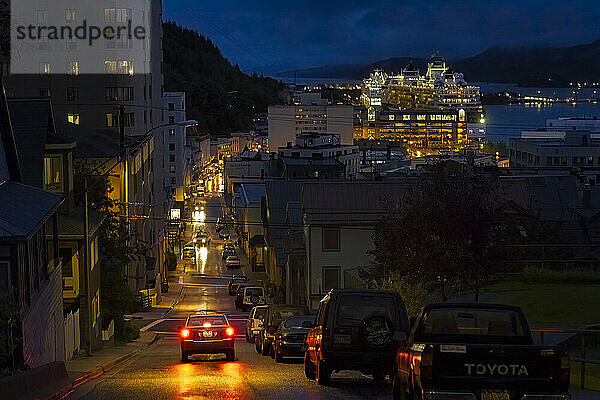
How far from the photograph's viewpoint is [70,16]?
8412cm

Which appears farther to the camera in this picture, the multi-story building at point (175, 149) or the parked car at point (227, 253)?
the multi-story building at point (175, 149)

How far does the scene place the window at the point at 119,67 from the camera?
87.2 m

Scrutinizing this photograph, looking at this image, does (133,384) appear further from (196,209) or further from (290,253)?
(196,209)

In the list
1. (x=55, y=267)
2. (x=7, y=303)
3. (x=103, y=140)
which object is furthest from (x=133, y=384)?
(x=103, y=140)

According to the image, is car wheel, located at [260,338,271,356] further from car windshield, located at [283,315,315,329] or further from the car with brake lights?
car windshield, located at [283,315,315,329]

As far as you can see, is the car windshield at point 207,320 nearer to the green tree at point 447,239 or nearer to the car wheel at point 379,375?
the green tree at point 447,239

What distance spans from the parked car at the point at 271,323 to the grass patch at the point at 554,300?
27.6ft

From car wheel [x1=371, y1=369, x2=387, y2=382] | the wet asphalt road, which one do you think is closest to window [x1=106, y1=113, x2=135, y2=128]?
the wet asphalt road

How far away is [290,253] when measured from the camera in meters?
60.9

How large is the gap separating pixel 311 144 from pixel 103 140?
88.7 meters

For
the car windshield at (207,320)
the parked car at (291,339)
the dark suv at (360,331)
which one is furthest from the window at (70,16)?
the dark suv at (360,331)

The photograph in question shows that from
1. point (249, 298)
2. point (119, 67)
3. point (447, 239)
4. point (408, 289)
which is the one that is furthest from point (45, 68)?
point (408, 289)

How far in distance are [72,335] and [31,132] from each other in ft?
23.3

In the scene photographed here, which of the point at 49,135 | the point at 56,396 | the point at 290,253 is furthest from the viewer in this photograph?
the point at 290,253
